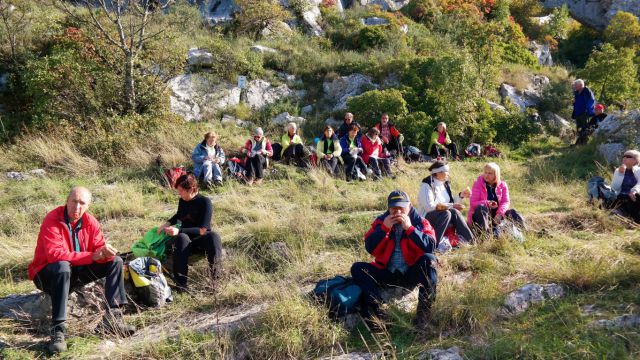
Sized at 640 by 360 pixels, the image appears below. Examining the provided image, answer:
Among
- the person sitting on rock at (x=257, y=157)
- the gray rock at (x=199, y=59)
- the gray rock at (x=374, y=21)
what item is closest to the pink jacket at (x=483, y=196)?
the person sitting on rock at (x=257, y=157)

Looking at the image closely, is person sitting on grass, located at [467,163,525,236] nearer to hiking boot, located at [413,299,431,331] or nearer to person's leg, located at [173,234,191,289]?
hiking boot, located at [413,299,431,331]

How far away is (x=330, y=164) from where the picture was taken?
9469 mm

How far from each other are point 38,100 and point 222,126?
4.08m

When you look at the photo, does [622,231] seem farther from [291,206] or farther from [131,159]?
[131,159]

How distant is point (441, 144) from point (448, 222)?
6.12 m

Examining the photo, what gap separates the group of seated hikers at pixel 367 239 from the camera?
3.75 meters

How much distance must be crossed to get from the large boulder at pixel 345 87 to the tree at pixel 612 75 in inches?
247

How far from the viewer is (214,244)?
15.4 ft

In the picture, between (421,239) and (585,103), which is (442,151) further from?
(421,239)

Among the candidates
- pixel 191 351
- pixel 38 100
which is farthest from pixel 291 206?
pixel 38 100

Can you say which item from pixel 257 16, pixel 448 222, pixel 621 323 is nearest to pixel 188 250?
pixel 448 222

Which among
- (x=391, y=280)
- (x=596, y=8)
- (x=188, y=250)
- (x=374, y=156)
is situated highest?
(x=596, y=8)

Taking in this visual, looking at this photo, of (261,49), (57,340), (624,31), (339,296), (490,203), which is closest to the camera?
(57,340)

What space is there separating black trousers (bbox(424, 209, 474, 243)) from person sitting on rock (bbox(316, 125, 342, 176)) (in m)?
4.41
